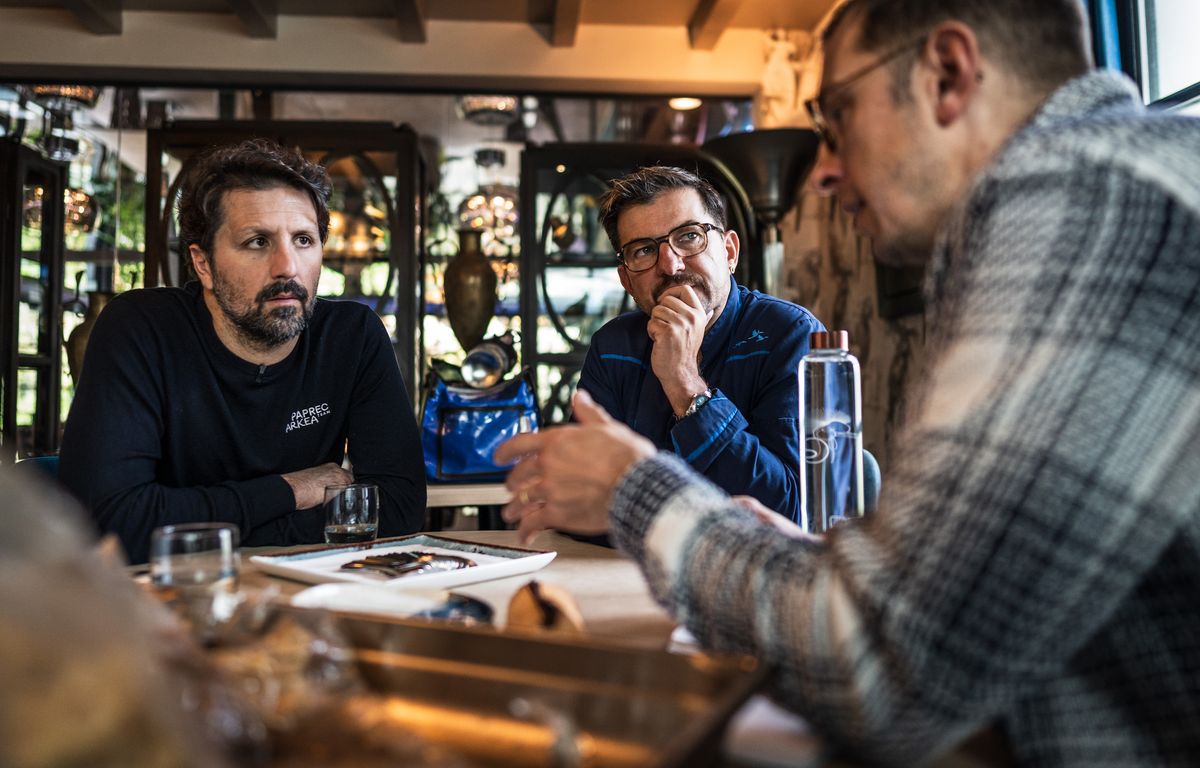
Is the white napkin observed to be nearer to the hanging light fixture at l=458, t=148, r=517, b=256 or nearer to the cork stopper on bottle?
the cork stopper on bottle

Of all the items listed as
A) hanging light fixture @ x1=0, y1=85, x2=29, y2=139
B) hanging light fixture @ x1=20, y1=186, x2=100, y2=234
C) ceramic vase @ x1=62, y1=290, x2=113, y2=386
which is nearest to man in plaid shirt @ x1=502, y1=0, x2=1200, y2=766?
ceramic vase @ x1=62, y1=290, x2=113, y2=386

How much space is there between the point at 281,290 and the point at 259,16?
284 centimetres

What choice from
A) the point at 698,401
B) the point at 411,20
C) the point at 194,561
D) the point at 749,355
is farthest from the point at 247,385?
the point at 411,20

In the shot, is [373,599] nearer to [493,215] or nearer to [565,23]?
[565,23]

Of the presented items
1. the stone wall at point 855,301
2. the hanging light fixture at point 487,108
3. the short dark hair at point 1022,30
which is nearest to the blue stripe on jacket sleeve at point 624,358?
the stone wall at point 855,301

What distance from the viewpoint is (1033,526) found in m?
0.58

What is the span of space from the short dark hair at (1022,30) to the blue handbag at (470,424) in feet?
7.93

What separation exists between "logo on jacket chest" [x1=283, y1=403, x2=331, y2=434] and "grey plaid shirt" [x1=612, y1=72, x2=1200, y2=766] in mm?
1586

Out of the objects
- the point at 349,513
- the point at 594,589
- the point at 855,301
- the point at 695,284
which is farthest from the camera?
the point at 855,301

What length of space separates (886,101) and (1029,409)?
0.34 metres

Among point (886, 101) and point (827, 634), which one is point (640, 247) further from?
point (827, 634)

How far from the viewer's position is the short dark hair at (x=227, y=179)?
2.16 meters

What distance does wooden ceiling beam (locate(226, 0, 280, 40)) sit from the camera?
166 inches

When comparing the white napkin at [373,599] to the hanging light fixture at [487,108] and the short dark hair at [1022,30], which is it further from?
the hanging light fixture at [487,108]
